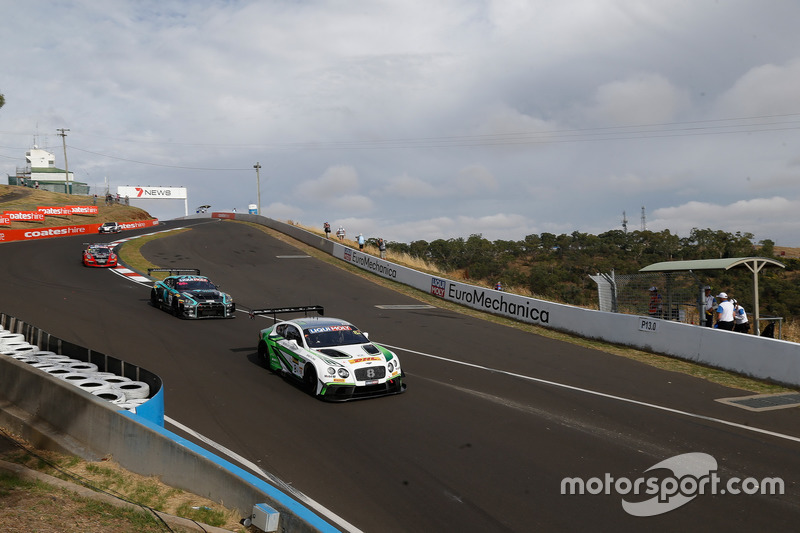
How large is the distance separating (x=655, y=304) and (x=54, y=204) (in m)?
80.4

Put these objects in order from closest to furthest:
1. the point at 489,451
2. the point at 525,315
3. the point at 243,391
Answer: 1. the point at 489,451
2. the point at 243,391
3. the point at 525,315

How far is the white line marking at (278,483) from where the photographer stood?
5.94 m

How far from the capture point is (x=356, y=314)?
22.0 metres

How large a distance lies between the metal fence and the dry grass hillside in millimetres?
56255

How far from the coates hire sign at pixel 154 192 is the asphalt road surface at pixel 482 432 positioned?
108 m

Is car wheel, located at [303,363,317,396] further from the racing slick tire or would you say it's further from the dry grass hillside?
the dry grass hillside

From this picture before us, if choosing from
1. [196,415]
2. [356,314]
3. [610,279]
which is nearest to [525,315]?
[610,279]

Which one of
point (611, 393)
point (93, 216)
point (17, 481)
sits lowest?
point (611, 393)

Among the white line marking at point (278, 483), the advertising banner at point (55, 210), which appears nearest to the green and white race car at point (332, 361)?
the white line marking at point (278, 483)

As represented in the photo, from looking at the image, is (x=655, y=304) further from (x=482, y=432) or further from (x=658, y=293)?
(x=482, y=432)

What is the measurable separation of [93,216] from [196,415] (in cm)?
6727

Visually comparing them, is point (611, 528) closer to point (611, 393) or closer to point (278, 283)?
point (611, 393)

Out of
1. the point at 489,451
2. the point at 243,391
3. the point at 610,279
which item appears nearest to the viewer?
the point at 489,451

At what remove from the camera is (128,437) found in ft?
20.8
